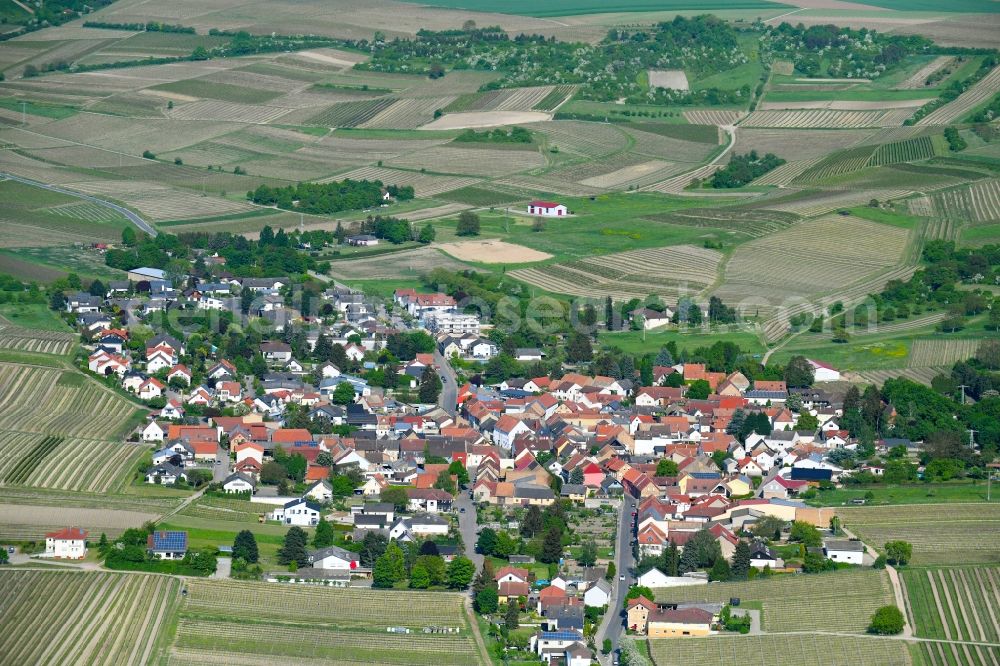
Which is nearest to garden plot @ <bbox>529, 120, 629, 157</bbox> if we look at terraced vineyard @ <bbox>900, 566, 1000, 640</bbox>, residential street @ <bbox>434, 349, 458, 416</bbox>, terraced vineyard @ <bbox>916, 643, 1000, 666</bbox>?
residential street @ <bbox>434, 349, 458, 416</bbox>

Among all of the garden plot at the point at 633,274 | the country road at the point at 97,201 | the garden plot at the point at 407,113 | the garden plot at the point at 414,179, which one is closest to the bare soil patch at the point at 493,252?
the garden plot at the point at 633,274

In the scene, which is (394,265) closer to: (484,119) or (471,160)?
(471,160)

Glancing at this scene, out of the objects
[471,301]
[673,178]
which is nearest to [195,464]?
[471,301]

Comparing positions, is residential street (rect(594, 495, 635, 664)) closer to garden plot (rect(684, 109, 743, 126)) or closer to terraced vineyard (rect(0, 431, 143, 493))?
terraced vineyard (rect(0, 431, 143, 493))

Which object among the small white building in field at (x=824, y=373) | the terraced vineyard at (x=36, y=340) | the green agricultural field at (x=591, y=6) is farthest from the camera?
the green agricultural field at (x=591, y=6)

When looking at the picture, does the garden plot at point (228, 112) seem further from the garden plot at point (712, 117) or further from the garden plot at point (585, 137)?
the garden plot at point (712, 117)

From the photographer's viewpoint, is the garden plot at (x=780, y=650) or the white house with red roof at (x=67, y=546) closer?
the garden plot at (x=780, y=650)

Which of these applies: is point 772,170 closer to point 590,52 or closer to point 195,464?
point 590,52
